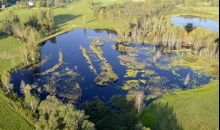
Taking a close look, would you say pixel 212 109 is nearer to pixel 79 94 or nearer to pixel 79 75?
pixel 79 94

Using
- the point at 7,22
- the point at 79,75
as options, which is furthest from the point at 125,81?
the point at 7,22

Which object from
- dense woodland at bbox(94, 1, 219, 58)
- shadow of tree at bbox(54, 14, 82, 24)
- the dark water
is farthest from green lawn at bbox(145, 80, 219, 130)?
shadow of tree at bbox(54, 14, 82, 24)

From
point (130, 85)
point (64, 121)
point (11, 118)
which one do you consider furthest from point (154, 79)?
point (11, 118)

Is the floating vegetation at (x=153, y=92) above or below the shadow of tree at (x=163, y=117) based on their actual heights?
above

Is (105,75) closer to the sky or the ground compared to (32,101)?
closer to the sky

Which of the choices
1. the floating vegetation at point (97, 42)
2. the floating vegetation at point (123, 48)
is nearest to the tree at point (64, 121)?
the floating vegetation at point (123, 48)

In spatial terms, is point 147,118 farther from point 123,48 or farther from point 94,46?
point 94,46

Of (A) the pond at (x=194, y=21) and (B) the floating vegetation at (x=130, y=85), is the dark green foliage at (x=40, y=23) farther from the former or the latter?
(A) the pond at (x=194, y=21)
